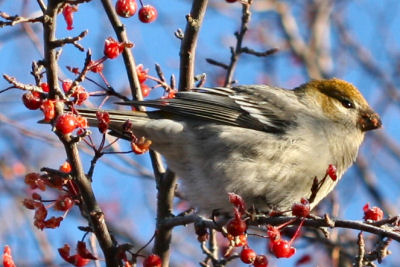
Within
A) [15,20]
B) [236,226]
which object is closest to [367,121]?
[236,226]

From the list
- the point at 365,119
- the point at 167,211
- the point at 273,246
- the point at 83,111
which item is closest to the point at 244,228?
the point at 273,246

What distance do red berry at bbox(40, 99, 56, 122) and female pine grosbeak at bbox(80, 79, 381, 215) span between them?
1.28 metres

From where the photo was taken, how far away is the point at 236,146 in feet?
15.1

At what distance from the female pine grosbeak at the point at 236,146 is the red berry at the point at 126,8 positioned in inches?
28.7

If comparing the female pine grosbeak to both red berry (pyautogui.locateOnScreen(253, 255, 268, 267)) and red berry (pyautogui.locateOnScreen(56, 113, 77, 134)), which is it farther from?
red berry (pyautogui.locateOnScreen(56, 113, 77, 134))

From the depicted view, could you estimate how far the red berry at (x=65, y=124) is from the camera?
2.86 m

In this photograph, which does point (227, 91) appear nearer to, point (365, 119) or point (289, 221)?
point (365, 119)

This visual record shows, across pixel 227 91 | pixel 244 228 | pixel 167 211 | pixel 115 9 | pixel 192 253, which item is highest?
pixel 115 9

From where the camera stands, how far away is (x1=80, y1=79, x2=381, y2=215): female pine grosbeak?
449cm

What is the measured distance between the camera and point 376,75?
30.1 ft

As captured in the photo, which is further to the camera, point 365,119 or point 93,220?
point 365,119

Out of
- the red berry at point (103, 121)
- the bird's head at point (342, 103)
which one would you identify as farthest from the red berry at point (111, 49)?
the bird's head at point (342, 103)

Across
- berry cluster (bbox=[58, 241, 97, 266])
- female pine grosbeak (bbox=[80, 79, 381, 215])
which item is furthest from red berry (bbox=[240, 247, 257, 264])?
female pine grosbeak (bbox=[80, 79, 381, 215])

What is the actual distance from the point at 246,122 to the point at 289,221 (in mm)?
1720
